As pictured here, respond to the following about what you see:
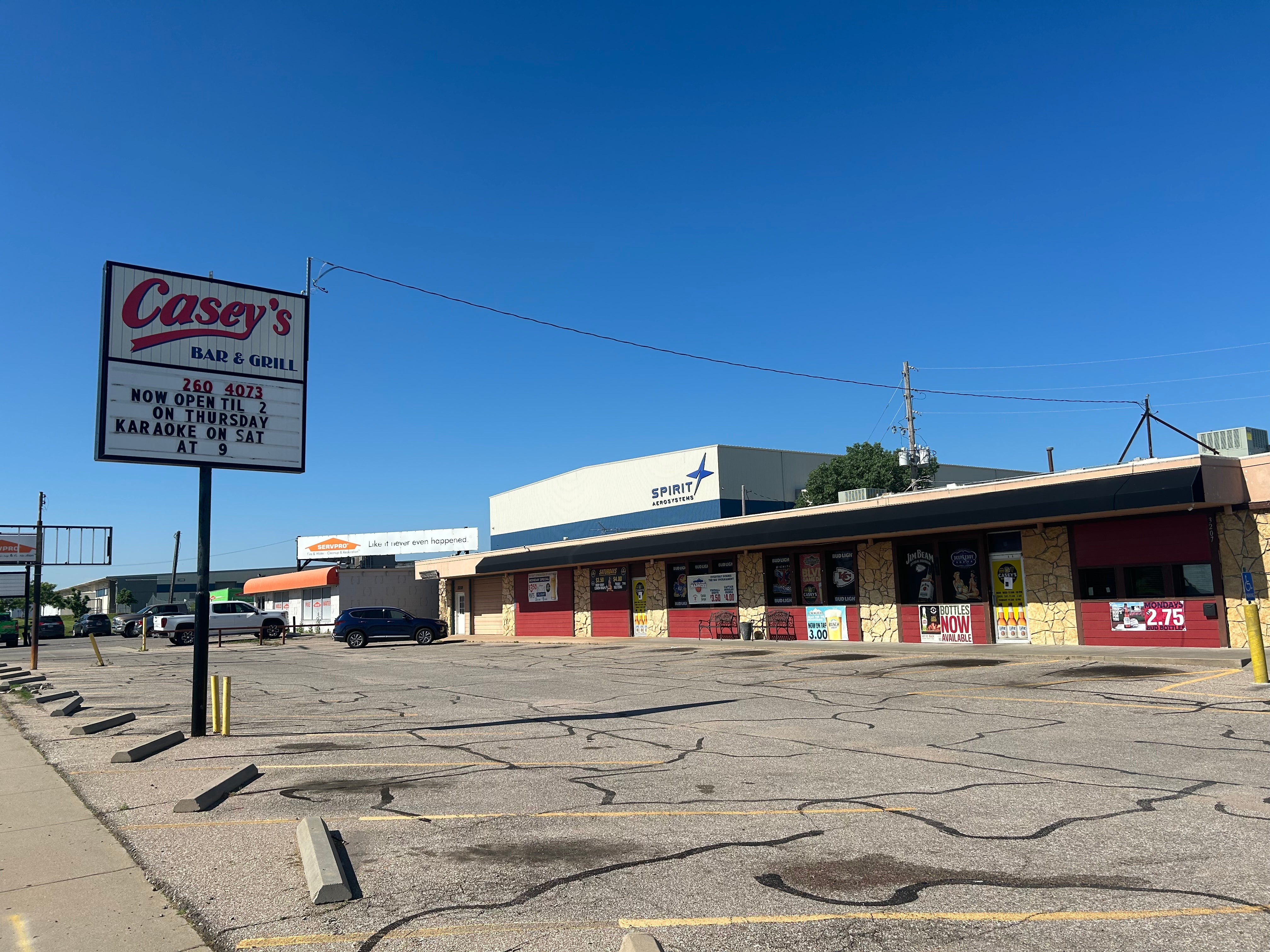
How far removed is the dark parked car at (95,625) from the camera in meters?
60.9

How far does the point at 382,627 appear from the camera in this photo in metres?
41.7

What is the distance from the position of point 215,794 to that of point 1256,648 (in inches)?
587

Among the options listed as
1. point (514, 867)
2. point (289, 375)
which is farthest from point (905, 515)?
point (514, 867)

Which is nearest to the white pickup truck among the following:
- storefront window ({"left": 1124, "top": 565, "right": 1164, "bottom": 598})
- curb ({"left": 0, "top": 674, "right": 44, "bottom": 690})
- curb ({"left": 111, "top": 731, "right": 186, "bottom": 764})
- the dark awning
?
the dark awning

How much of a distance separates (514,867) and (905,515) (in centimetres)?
2029

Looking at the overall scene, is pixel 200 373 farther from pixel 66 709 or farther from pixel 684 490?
pixel 684 490

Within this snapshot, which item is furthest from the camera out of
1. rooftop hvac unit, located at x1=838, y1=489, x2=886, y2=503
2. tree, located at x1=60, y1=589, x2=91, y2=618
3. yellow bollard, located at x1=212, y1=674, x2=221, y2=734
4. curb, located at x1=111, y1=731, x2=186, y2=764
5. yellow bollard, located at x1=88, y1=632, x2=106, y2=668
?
tree, located at x1=60, y1=589, x2=91, y2=618

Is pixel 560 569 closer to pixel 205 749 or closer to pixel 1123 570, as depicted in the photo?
pixel 1123 570

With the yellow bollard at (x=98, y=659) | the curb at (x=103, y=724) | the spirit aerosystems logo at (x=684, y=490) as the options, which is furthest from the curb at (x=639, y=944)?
the spirit aerosystems logo at (x=684, y=490)

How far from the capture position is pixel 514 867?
19.2 ft

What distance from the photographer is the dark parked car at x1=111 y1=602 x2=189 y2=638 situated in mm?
49562

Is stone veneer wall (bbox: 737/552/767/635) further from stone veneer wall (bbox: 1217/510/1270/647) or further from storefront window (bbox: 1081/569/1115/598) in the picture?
stone veneer wall (bbox: 1217/510/1270/647)

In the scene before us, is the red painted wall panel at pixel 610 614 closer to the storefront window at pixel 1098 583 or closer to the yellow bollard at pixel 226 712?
the storefront window at pixel 1098 583

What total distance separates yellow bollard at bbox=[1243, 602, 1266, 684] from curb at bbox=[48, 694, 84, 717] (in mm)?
18874
